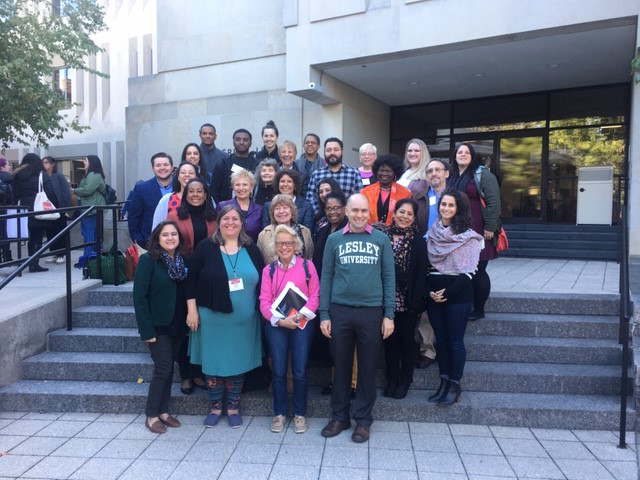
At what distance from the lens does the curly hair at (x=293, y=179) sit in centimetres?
485

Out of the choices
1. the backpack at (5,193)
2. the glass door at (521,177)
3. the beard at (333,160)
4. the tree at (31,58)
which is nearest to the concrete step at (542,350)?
the beard at (333,160)

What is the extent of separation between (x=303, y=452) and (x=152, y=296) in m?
1.71

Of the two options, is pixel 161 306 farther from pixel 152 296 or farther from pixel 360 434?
pixel 360 434

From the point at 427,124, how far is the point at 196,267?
10365mm

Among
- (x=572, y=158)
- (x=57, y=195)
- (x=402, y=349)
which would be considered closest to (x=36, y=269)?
(x=57, y=195)

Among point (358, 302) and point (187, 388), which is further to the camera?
point (187, 388)

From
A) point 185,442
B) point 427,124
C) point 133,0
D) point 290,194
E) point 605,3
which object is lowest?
point 185,442

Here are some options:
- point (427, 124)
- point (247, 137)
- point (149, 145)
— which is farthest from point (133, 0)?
point (247, 137)

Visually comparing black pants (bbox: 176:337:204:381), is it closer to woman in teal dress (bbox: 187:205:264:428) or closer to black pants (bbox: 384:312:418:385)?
woman in teal dress (bbox: 187:205:264:428)

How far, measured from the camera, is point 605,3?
7773 millimetres

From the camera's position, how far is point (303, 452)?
12.7ft

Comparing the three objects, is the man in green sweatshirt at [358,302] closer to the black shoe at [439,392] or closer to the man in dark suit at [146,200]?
the black shoe at [439,392]

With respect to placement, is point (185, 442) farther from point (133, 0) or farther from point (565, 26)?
point (133, 0)

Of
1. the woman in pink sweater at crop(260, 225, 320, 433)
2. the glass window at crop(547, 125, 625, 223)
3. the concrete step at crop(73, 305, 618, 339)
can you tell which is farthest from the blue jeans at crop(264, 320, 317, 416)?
the glass window at crop(547, 125, 625, 223)
